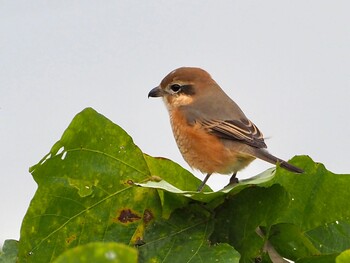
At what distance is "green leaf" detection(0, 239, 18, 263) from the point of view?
1773mm

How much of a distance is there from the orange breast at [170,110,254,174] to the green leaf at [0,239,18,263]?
97.9 inches

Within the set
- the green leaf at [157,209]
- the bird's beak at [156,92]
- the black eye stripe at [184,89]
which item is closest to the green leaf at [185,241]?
the green leaf at [157,209]

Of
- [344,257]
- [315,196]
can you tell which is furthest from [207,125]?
[344,257]

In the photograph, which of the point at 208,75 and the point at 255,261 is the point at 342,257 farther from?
the point at 208,75

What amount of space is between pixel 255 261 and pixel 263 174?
0.23 meters

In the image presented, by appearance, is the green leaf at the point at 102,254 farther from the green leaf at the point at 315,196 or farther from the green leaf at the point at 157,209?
the green leaf at the point at 315,196

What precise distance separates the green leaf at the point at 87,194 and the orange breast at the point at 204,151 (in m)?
2.46

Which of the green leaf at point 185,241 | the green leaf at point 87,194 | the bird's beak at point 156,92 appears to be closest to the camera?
the green leaf at point 185,241

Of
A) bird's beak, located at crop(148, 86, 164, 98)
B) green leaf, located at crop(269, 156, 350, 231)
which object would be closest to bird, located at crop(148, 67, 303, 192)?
bird's beak, located at crop(148, 86, 164, 98)

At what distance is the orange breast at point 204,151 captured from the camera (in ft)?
13.9

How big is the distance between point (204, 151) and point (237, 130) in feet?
0.79

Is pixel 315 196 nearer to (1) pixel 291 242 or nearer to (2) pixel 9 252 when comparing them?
(1) pixel 291 242

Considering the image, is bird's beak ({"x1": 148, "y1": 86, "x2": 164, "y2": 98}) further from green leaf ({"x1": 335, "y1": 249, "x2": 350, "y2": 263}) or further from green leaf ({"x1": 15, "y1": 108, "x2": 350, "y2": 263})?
green leaf ({"x1": 335, "y1": 249, "x2": 350, "y2": 263})

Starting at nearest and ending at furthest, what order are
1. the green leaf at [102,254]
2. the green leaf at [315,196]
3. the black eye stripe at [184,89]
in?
the green leaf at [102,254] < the green leaf at [315,196] < the black eye stripe at [184,89]
